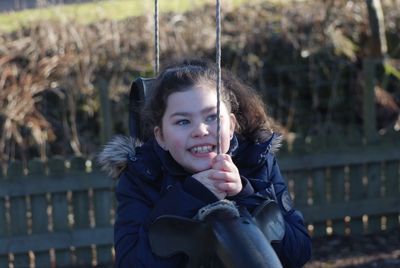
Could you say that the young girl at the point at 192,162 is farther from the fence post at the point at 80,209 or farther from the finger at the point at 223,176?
the fence post at the point at 80,209

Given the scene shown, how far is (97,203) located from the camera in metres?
6.15

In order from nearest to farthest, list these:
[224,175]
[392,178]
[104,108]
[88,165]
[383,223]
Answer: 1. [224,175]
2. [88,165]
3. [104,108]
4. [392,178]
5. [383,223]

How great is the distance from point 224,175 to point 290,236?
0.38 metres

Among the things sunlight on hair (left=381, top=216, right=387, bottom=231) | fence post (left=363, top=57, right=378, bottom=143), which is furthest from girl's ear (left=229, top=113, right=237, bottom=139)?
sunlight on hair (left=381, top=216, right=387, bottom=231)

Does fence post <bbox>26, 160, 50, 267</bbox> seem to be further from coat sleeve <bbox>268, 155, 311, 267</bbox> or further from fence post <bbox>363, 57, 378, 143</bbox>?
coat sleeve <bbox>268, 155, 311, 267</bbox>

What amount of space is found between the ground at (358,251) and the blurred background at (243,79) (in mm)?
15

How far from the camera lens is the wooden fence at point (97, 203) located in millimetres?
6023

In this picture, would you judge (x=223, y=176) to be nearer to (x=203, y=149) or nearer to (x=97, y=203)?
(x=203, y=149)

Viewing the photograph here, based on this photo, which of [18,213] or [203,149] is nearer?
[203,149]

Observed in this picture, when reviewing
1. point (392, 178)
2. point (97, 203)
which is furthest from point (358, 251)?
point (97, 203)

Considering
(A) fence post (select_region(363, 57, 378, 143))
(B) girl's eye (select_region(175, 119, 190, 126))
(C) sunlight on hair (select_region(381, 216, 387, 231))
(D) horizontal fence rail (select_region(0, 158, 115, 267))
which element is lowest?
(C) sunlight on hair (select_region(381, 216, 387, 231))

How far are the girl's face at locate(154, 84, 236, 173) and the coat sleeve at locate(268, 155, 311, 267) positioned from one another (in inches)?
12.0

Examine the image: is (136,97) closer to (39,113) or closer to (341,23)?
(39,113)

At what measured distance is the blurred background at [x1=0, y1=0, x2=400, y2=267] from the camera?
6.14m
